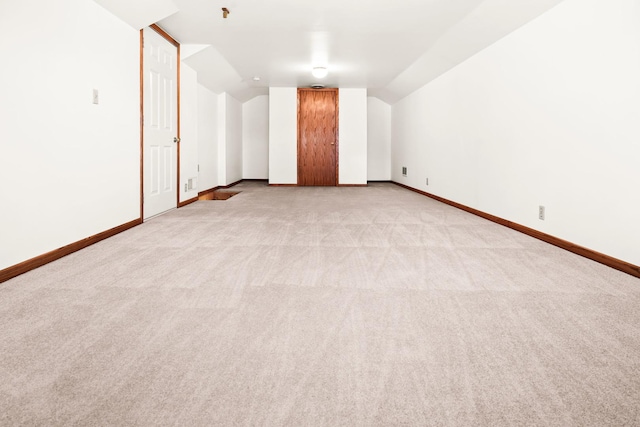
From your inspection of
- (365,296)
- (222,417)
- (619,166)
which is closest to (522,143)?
(619,166)

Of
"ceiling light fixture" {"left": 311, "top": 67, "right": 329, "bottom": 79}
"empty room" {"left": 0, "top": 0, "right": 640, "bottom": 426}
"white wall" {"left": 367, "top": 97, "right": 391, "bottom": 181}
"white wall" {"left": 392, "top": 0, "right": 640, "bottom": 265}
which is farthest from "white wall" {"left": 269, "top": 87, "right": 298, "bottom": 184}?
"white wall" {"left": 392, "top": 0, "right": 640, "bottom": 265}

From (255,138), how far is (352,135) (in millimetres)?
2790

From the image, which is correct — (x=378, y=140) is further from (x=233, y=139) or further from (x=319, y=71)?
(x=319, y=71)

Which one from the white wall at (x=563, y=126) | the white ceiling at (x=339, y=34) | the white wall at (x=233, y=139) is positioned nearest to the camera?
the white wall at (x=563, y=126)

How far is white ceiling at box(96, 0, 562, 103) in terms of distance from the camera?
431cm

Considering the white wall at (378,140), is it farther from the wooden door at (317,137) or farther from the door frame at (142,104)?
the door frame at (142,104)

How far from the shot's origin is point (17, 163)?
2523 mm

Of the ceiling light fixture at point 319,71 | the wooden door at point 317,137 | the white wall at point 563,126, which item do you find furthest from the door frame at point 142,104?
the wooden door at point 317,137

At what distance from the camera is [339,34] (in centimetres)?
546

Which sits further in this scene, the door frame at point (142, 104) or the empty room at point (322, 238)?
the door frame at point (142, 104)

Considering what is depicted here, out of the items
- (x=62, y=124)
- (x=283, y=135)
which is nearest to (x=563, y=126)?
(x=62, y=124)

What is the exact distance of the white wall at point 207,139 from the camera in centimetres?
740

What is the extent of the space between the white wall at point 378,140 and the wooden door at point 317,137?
5.50 feet

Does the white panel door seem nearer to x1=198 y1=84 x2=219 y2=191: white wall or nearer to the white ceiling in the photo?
the white ceiling
